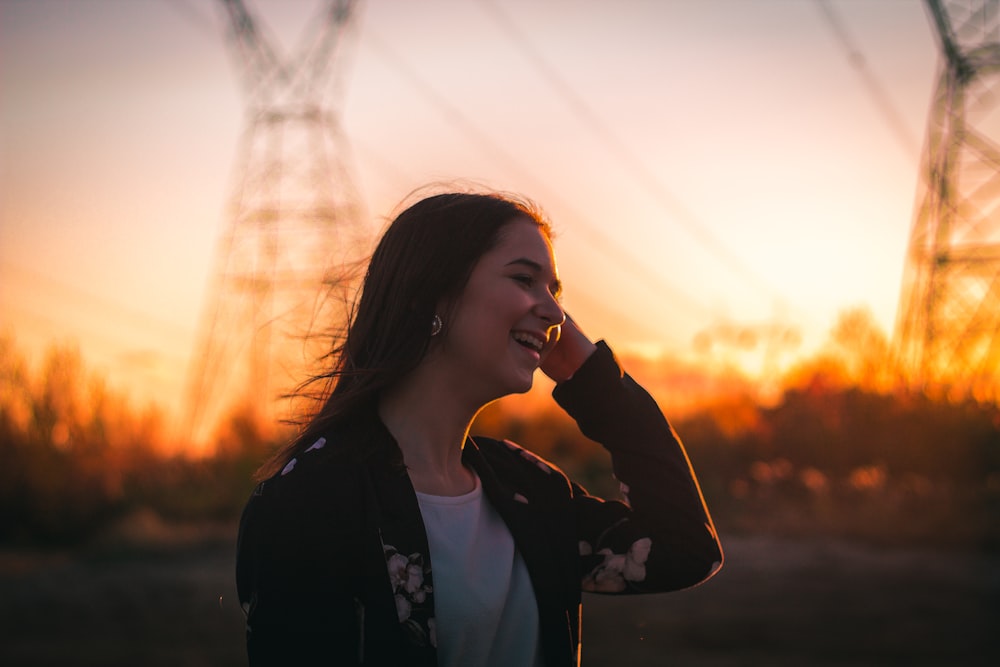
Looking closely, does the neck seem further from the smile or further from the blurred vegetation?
the blurred vegetation

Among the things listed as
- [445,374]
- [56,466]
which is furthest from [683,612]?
[56,466]

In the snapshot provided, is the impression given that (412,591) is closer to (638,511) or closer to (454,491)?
(454,491)

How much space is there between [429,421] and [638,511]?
568mm

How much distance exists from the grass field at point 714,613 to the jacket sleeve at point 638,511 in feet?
20.1

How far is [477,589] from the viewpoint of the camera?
1.97 metres

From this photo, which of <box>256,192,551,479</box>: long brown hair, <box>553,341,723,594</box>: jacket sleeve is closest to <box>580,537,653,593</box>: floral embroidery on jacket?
<box>553,341,723,594</box>: jacket sleeve

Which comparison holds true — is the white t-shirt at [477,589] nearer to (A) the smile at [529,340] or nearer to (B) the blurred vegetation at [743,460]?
(A) the smile at [529,340]

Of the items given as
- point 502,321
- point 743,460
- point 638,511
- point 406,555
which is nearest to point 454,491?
point 406,555

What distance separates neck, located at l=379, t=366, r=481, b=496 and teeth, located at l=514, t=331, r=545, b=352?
0.18 metres

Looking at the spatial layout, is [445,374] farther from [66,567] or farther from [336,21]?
[336,21]

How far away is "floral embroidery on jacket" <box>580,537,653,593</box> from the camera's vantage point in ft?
7.54

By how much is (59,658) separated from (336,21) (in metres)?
12.1

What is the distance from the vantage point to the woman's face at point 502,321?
212 centimetres

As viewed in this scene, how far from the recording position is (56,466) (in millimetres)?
14133
